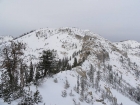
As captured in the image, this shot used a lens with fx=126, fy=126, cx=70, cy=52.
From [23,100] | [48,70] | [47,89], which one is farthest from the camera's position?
[48,70]

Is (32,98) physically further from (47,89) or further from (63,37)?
(63,37)

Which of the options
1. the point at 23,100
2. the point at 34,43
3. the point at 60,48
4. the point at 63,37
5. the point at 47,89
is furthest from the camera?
the point at 34,43

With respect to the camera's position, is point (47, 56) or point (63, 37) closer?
point (47, 56)

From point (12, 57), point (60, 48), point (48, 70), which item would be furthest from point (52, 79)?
point (60, 48)

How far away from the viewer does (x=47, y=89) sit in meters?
19.6

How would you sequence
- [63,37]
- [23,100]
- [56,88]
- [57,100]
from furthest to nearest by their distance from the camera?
[63,37] < [56,88] < [57,100] < [23,100]

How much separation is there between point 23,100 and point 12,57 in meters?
6.83

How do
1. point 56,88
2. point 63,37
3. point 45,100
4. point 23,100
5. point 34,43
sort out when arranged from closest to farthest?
point 23,100 → point 45,100 → point 56,88 → point 63,37 → point 34,43

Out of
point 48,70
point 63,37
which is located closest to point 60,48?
point 63,37

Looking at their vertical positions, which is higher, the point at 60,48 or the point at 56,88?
the point at 56,88

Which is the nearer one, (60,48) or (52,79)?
(52,79)

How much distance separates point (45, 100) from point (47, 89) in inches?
136

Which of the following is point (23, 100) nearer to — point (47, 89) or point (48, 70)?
point (47, 89)

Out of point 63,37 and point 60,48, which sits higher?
point 63,37
